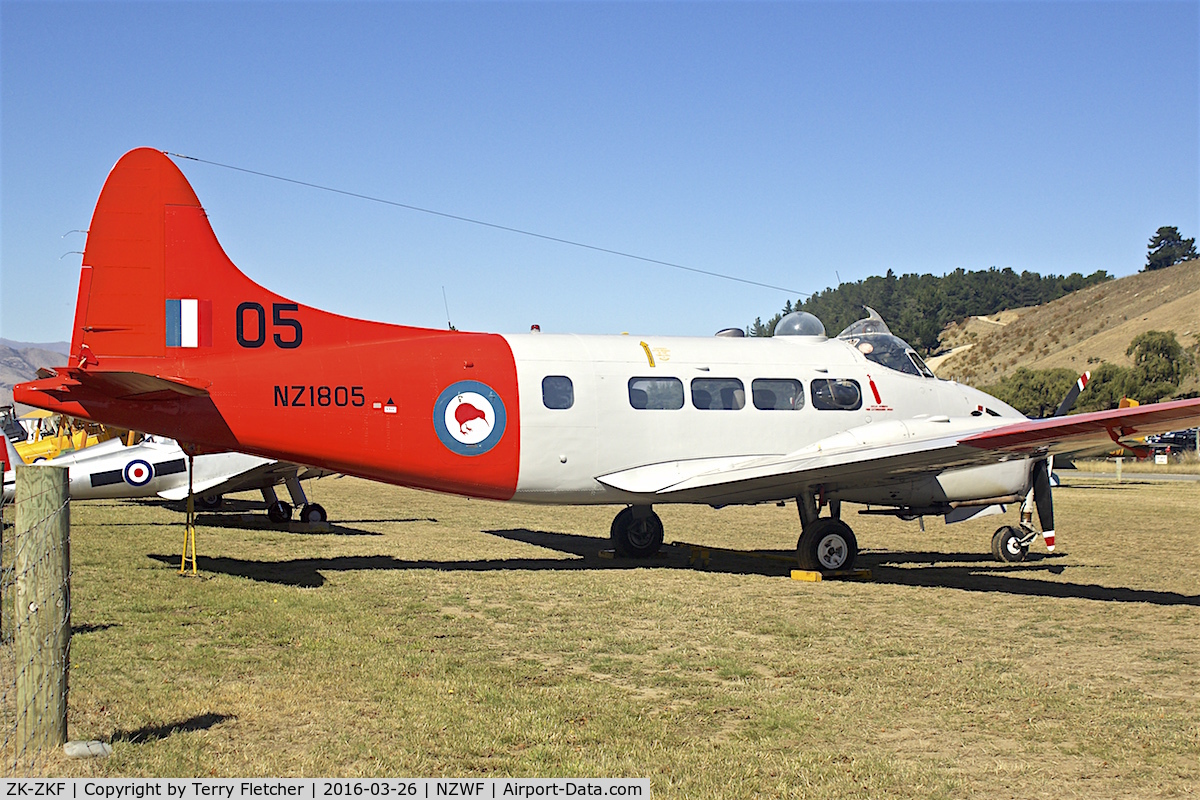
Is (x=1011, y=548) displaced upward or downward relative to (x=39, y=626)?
downward

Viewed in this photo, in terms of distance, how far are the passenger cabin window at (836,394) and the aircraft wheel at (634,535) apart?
148 inches

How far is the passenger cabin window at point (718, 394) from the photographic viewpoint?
16.7 meters

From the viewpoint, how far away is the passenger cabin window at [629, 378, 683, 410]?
16.3 meters

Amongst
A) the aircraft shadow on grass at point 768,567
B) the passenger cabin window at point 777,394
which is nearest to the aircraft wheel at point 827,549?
the aircraft shadow on grass at point 768,567

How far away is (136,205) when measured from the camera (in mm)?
14164

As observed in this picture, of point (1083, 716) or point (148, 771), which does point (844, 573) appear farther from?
point (148, 771)

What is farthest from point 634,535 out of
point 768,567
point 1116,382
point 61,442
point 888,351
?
point 1116,382

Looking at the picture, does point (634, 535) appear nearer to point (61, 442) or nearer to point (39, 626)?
point (39, 626)

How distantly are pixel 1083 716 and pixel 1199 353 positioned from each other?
89.9m

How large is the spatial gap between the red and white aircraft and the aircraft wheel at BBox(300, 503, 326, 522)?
10066 mm

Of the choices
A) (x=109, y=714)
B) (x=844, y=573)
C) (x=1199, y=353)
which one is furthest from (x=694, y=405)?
(x=1199, y=353)

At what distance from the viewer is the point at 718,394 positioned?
1678 cm

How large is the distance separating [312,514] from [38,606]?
1871 cm

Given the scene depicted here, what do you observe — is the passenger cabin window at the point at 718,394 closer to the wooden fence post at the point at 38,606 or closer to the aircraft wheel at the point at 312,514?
the wooden fence post at the point at 38,606
